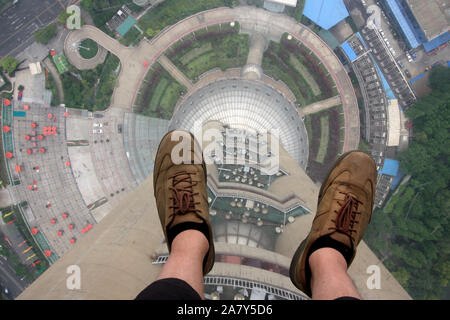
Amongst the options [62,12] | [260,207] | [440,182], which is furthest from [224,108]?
[440,182]

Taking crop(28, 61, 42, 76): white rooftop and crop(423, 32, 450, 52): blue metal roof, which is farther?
crop(28, 61, 42, 76): white rooftop

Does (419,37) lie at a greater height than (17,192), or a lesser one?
greater

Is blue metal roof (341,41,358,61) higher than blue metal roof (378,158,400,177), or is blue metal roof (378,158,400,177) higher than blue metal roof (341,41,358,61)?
blue metal roof (341,41,358,61)

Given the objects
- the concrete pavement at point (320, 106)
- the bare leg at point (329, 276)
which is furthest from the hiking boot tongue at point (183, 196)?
the concrete pavement at point (320, 106)

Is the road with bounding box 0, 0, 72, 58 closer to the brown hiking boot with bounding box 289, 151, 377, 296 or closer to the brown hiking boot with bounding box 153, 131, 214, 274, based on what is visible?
the brown hiking boot with bounding box 153, 131, 214, 274

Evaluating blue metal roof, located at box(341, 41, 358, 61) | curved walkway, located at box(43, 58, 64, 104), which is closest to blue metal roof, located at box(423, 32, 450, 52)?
blue metal roof, located at box(341, 41, 358, 61)

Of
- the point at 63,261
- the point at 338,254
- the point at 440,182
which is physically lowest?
the point at 338,254

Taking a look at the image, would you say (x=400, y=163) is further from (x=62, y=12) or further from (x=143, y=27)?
(x=62, y=12)

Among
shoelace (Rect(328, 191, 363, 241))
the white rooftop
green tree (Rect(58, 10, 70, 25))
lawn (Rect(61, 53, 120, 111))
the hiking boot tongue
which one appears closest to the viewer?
the hiking boot tongue
